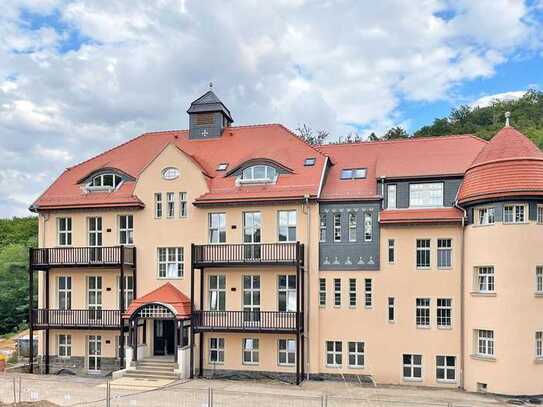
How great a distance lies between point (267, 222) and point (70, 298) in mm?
9994

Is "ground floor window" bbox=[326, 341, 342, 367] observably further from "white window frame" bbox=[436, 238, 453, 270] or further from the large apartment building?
"white window frame" bbox=[436, 238, 453, 270]

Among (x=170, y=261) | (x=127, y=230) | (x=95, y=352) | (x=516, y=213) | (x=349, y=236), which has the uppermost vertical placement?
(x=516, y=213)

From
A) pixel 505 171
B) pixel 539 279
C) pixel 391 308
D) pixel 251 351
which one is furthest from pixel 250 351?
pixel 505 171

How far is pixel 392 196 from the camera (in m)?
23.2

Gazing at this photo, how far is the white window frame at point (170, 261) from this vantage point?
987 inches

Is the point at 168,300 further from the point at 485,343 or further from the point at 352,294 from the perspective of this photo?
the point at 485,343

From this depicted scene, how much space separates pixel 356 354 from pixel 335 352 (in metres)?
0.85

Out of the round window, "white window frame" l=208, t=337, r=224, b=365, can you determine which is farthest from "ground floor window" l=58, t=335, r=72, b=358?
the round window

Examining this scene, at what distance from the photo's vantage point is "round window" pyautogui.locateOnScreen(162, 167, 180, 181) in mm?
25172

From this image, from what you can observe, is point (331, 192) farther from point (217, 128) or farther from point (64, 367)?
point (64, 367)

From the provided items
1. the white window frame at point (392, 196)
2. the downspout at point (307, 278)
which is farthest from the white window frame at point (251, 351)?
the white window frame at point (392, 196)

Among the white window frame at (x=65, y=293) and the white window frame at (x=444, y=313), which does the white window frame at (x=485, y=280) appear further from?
the white window frame at (x=65, y=293)

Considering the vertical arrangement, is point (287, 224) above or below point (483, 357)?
above

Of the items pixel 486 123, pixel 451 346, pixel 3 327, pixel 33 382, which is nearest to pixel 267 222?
pixel 451 346
